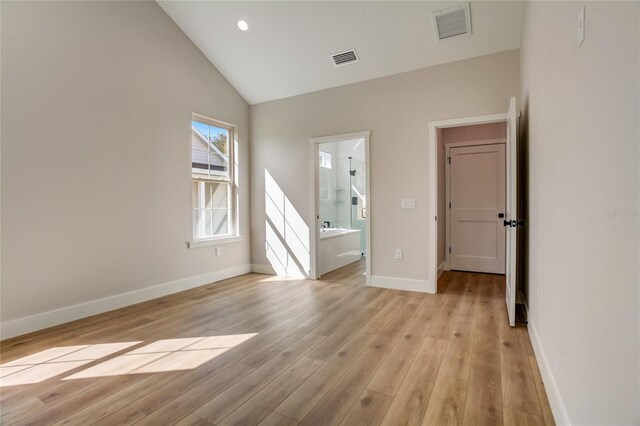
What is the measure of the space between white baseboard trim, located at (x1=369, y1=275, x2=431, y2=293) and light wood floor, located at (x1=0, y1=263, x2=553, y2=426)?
14.3 inches

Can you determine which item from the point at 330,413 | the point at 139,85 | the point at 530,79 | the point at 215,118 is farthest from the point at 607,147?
the point at 215,118

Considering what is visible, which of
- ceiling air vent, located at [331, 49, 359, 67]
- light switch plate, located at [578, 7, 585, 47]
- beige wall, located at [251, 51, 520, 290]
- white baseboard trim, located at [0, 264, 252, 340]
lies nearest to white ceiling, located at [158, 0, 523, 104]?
ceiling air vent, located at [331, 49, 359, 67]

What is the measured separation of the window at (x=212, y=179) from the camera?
175 inches

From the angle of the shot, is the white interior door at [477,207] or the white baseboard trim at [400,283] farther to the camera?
the white interior door at [477,207]

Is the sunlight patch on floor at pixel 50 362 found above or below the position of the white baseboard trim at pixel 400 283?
below

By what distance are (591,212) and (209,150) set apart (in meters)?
4.46

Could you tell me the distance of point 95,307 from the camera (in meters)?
3.24

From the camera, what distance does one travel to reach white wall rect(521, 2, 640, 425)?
2.79ft

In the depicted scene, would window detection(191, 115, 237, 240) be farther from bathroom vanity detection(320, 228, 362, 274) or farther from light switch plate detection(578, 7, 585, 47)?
light switch plate detection(578, 7, 585, 47)

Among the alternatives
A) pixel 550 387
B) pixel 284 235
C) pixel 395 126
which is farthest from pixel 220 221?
pixel 550 387

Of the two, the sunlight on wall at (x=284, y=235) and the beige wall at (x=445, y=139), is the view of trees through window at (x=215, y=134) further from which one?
the beige wall at (x=445, y=139)

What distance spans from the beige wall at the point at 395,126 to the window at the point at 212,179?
31.4 inches

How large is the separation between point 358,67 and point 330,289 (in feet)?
9.48

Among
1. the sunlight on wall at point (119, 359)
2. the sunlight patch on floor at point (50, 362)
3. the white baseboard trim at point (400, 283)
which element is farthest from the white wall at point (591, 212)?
Answer: the sunlight patch on floor at point (50, 362)
